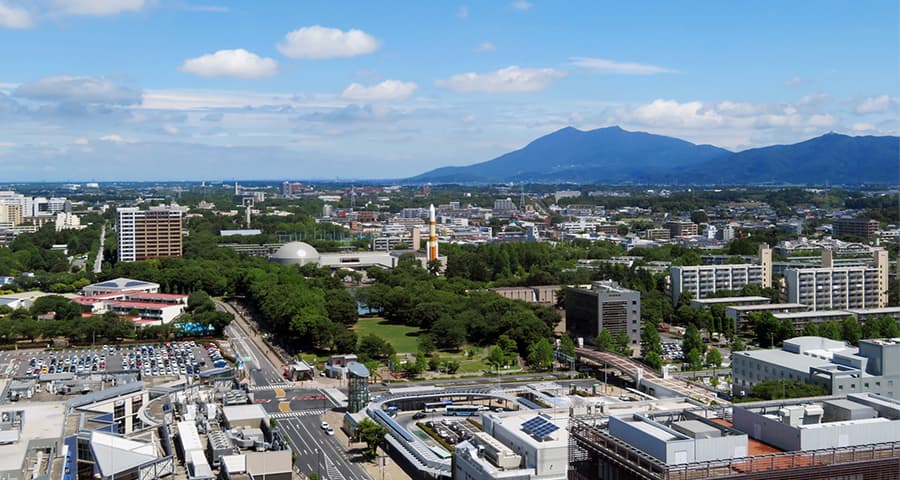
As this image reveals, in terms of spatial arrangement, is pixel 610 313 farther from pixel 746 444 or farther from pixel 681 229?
pixel 681 229

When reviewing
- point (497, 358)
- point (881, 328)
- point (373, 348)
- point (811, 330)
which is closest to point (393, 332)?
point (373, 348)

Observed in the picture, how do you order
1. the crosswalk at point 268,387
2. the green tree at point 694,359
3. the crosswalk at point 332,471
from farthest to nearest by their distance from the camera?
the green tree at point 694,359
the crosswalk at point 268,387
the crosswalk at point 332,471

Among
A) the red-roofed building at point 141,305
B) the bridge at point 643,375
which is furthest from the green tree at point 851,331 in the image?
the red-roofed building at point 141,305

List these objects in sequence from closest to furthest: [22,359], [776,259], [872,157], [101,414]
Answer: [101,414] → [22,359] → [776,259] → [872,157]

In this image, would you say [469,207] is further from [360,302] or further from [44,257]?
[360,302]

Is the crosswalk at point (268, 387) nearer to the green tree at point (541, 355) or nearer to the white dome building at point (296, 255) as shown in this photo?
the green tree at point (541, 355)

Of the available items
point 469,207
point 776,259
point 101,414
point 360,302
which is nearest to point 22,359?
point 101,414
